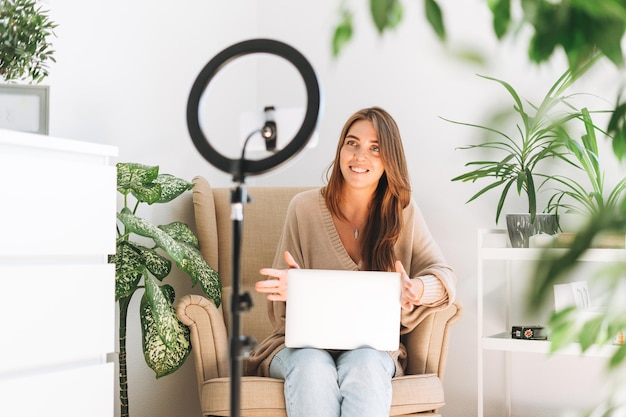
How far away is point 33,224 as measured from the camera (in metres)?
1.59

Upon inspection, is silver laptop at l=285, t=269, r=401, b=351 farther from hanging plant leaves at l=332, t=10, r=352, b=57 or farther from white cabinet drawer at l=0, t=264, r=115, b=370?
hanging plant leaves at l=332, t=10, r=352, b=57

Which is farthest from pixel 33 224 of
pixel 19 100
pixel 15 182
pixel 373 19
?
pixel 373 19

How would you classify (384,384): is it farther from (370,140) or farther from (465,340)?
(465,340)

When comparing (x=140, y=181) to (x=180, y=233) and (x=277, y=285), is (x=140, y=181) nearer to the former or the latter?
(x=180, y=233)

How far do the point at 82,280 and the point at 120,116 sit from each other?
3.33ft

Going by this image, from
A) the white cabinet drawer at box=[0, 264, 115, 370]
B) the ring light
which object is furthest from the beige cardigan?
the ring light

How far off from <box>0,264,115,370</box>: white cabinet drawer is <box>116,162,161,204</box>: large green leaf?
0.49m

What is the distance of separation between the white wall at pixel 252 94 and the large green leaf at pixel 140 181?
0.26m

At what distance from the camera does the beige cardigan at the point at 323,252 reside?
7.18 ft

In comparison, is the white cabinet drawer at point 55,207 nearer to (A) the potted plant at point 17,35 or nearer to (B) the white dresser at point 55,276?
(B) the white dresser at point 55,276

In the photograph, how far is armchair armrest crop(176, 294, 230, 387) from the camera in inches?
83.8

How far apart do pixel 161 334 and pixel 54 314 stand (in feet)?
1.79

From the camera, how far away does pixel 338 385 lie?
198 cm

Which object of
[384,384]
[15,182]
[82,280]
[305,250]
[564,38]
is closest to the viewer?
[564,38]
